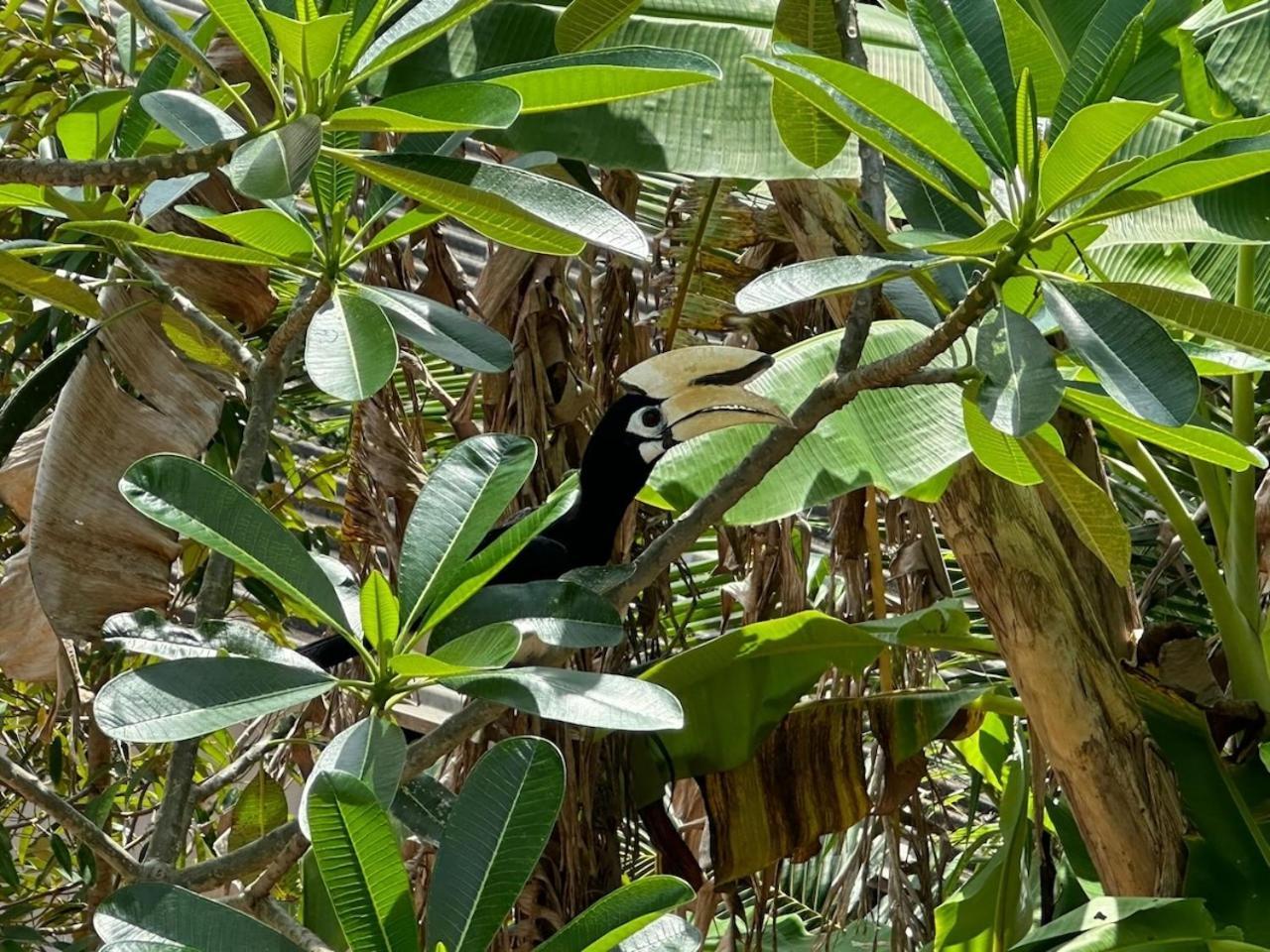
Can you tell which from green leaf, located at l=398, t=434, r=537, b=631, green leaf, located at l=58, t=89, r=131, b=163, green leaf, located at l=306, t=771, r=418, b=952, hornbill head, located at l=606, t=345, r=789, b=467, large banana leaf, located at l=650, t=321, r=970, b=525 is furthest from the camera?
large banana leaf, located at l=650, t=321, r=970, b=525

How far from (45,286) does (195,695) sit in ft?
1.90

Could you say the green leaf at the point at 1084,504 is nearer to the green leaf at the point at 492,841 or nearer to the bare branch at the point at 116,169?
the green leaf at the point at 492,841

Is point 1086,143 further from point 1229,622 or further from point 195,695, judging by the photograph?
point 1229,622

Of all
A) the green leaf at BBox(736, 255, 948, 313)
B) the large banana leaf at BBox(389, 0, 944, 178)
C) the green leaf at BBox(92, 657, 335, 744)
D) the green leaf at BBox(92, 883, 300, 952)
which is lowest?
the green leaf at BBox(92, 883, 300, 952)

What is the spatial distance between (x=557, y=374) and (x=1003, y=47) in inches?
37.8

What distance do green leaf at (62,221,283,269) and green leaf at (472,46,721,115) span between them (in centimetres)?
24

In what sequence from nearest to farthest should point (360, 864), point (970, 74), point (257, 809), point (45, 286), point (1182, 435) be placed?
1. point (360, 864)
2. point (970, 74)
3. point (1182, 435)
4. point (45, 286)
5. point (257, 809)

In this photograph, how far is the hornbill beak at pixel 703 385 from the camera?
1445 mm

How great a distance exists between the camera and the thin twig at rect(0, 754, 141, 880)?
36.0 inches


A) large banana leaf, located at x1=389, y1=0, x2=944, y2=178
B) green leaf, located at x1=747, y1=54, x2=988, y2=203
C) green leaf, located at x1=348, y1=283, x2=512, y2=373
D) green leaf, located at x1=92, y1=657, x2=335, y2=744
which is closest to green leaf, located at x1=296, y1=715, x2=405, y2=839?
green leaf, located at x1=92, y1=657, x2=335, y2=744

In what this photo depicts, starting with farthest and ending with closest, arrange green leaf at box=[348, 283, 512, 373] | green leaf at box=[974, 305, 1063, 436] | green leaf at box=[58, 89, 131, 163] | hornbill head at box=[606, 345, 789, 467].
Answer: hornbill head at box=[606, 345, 789, 467]
green leaf at box=[58, 89, 131, 163]
green leaf at box=[348, 283, 512, 373]
green leaf at box=[974, 305, 1063, 436]

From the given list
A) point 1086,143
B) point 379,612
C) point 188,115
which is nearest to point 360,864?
point 379,612

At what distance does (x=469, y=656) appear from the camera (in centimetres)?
87

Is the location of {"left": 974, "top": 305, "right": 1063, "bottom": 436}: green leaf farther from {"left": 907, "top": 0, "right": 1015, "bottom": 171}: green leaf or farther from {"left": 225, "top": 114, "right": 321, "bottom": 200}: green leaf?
{"left": 225, "top": 114, "right": 321, "bottom": 200}: green leaf
